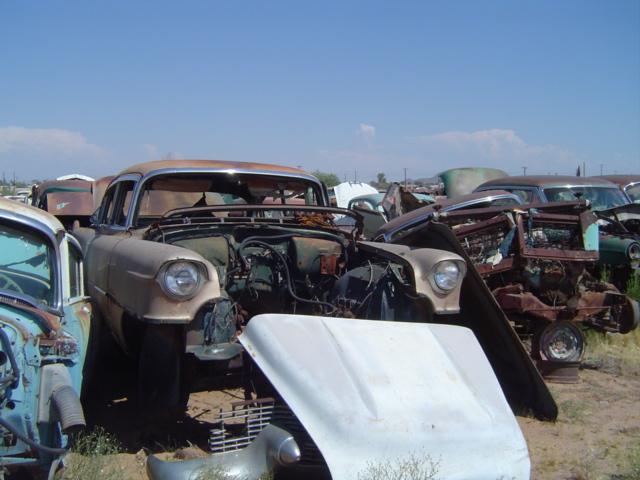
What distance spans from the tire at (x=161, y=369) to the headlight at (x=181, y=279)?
32cm

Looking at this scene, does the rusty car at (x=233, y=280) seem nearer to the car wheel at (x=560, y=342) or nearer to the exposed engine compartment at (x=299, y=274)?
the exposed engine compartment at (x=299, y=274)

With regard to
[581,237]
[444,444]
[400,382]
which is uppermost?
[581,237]

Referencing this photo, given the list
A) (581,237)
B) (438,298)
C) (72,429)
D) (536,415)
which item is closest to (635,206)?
(581,237)

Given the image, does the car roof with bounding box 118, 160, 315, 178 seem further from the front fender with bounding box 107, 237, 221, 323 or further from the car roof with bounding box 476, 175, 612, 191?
the car roof with bounding box 476, 175, 612, 191

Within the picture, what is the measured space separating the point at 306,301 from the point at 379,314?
1.65 ft

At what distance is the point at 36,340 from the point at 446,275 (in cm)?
234

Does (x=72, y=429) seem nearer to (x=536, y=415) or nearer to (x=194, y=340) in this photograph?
(x=194, y=340)

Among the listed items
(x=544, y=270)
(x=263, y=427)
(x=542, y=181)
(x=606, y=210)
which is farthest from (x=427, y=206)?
(x=263, y=427)

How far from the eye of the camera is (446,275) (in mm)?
4090

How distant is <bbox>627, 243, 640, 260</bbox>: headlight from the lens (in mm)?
6910

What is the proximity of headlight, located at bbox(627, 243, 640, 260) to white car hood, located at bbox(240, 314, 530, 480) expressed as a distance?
403 centimetres

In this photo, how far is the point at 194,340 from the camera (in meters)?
3.68

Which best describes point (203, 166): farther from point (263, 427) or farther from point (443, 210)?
point (263, 427)

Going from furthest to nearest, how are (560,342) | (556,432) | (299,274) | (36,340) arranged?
(560,342), (299,274), (556,432), (36,340)
